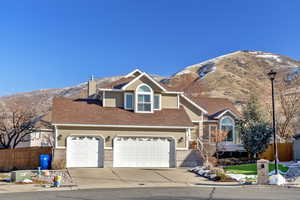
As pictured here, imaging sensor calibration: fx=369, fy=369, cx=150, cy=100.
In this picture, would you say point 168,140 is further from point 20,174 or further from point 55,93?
point 55,93

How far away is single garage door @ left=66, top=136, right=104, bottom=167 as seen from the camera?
2614 centimetres

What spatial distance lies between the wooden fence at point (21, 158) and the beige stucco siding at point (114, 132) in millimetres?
2086

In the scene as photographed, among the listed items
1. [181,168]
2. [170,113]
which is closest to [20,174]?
[181,168]

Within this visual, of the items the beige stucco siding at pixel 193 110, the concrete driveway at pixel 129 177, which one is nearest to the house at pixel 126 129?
the concrete driveway at pixel 129 177

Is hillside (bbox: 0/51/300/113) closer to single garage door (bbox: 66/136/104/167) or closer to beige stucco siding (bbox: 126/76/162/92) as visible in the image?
beige stucco siding (bbox: 126/76/162/92)

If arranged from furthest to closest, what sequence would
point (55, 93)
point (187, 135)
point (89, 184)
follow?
point (55, 93), point (187, 135), point (89, 184)

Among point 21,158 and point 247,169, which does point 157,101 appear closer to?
Result: point 247,169

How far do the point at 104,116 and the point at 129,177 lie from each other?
7.10m

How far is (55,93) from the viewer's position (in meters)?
168

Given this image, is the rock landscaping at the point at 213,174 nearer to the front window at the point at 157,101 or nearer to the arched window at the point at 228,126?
the front window at the point at 157,101

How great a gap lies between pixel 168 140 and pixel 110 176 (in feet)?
23.0

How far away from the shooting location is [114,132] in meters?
27.2

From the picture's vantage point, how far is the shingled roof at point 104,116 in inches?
1062

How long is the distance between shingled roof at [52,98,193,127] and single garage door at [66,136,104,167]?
123 centimetres
